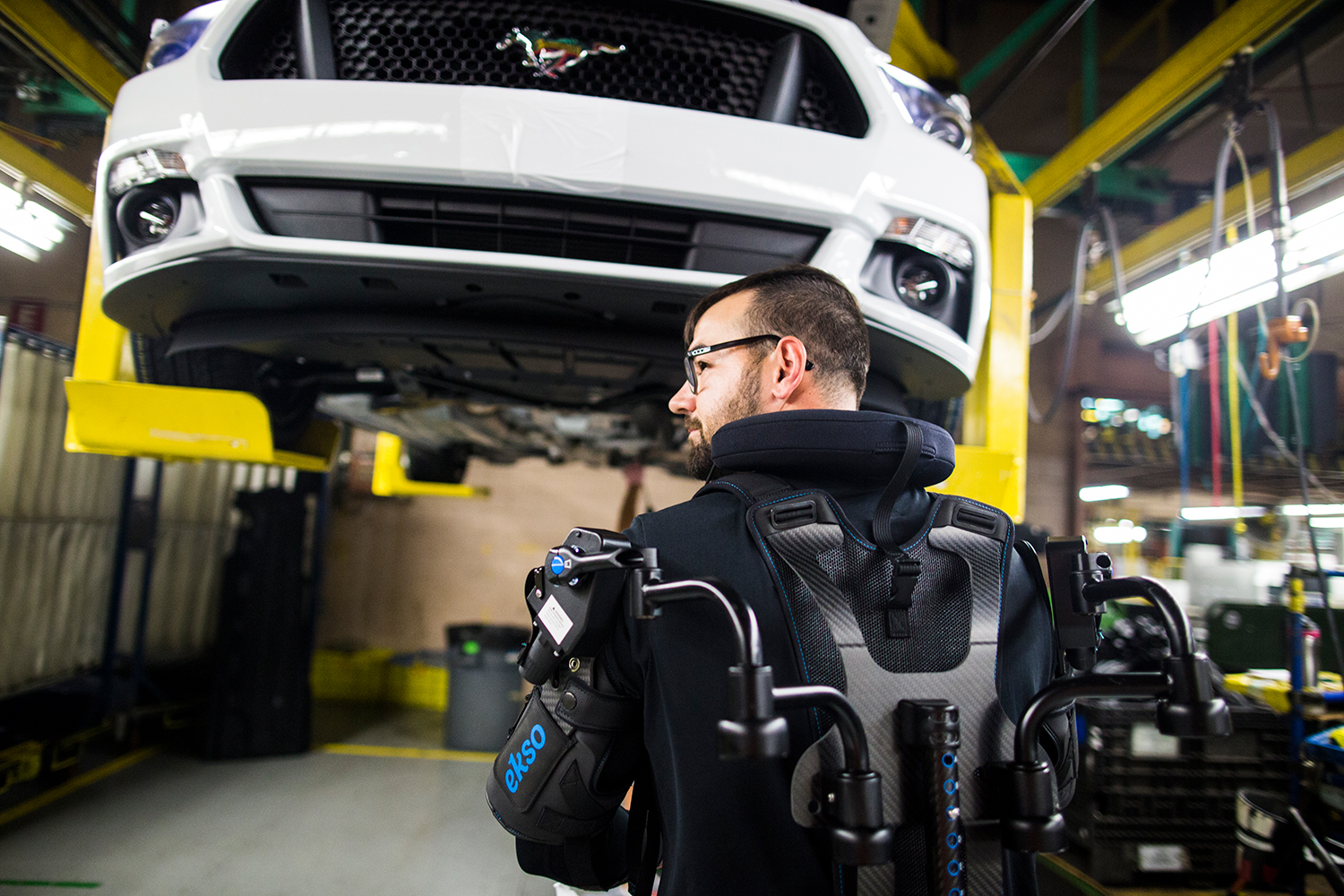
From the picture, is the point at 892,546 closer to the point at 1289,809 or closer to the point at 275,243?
the point at 275,243

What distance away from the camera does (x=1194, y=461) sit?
5.49 metres

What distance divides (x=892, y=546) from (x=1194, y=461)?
239 inches

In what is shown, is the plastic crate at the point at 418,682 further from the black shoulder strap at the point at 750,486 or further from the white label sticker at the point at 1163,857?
the black shoulder strap at the point at 750,486

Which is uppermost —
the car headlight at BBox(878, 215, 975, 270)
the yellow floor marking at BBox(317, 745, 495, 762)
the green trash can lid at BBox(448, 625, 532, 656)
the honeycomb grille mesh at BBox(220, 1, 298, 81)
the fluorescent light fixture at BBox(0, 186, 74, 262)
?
the fluorescent light fixture at BBox(0, 186, 74, 262)

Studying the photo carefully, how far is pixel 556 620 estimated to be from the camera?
2.69 feet

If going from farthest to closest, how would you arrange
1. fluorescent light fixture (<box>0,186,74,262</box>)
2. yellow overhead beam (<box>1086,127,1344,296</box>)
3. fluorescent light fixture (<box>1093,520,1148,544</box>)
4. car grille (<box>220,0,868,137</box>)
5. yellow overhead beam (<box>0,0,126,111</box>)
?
fluorescent light fixture (<box>1093,520,1148,544</box>)
yellow overhead beam (<box>1086,127,1344,296</box>)
fluorescent light fixture (<box>0,186,74,262</box>)
yellow overhead beam (<box>0,0,126,111</box>)
car grille (<box>220,0,868,137</box>)

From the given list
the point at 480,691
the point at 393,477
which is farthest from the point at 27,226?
the point at 480,691

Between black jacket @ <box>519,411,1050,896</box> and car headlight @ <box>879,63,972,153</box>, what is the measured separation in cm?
105

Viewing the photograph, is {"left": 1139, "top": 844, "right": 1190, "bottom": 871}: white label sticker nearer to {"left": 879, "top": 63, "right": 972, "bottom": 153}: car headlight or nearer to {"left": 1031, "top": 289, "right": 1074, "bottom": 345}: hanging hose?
{"left": 1031, "top": 289, "right": 1074, "bottom": 345}: hanging hose

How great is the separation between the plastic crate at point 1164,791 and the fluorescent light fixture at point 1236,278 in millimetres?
1604

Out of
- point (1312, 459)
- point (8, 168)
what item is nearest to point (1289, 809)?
point (1312, 459)

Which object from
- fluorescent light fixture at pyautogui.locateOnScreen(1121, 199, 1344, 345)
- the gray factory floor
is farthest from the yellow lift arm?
fluorescent light fixture at pyautogui.locateOnScreen(1121, 199, 1344, 345)

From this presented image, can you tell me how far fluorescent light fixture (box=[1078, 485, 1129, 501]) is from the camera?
8774mm

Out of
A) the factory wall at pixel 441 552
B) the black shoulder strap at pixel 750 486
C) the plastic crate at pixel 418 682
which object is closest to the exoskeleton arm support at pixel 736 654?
the black shoulder strap at pixel 750 486
